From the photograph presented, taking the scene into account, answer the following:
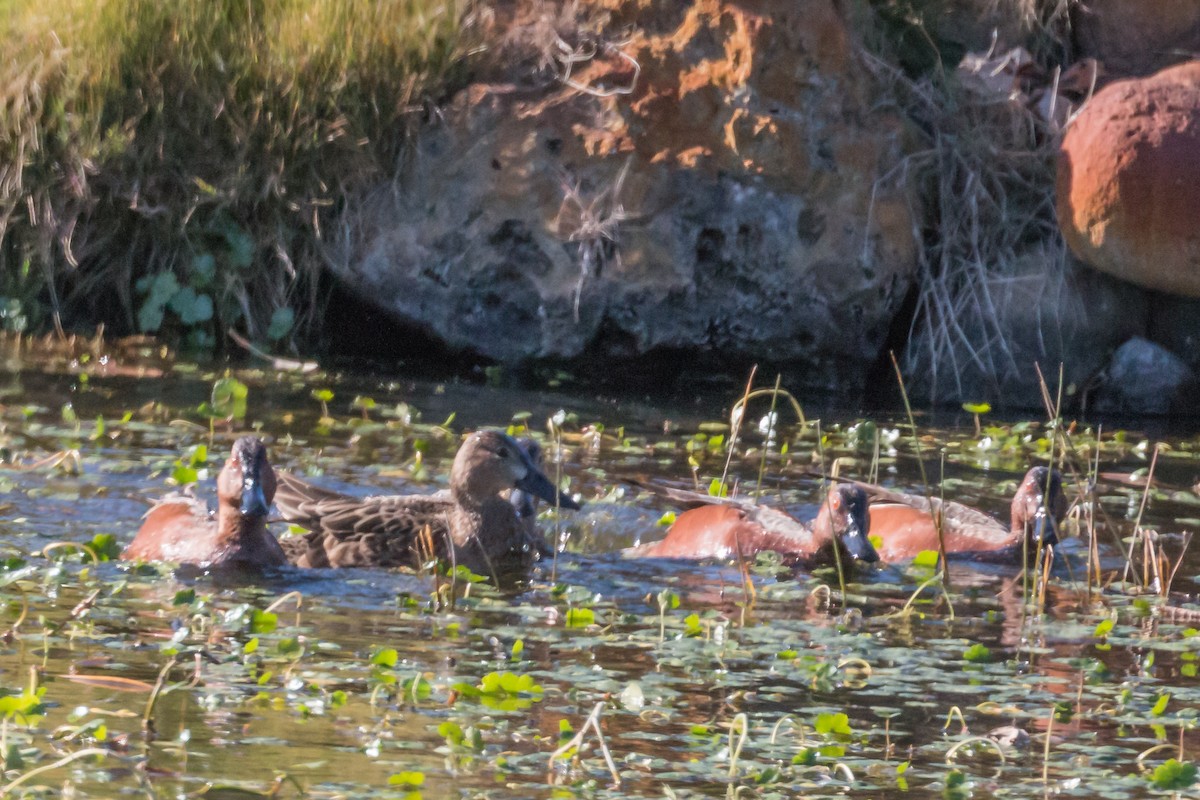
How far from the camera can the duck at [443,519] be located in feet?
21.4

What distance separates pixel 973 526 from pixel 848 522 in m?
0.72

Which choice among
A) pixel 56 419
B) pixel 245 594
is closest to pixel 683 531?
pixel 245 594

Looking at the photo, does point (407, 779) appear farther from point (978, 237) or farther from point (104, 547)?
point (978, 237)

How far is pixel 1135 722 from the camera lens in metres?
4.51

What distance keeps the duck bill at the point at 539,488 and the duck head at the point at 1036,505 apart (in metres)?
1.64

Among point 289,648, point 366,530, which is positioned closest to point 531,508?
point 366,530

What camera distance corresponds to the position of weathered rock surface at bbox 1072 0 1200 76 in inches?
476

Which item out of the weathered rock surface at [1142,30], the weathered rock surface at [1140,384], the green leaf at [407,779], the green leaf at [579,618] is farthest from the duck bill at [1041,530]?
the weathered rock surface at [1142,30]

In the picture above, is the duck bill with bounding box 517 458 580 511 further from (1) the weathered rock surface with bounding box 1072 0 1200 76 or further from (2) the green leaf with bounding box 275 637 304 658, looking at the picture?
(1) the weathered rock surface with bounding box 1072 0 1200 76

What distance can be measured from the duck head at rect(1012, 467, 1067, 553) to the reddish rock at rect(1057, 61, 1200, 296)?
3855 mm

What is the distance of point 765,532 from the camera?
6824 millimetres

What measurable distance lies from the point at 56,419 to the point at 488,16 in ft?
12.5

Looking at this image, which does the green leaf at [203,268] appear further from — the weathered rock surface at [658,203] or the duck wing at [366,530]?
the duck wing at [366,530]

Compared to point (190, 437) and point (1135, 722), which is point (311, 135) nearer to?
point (190, 437)
